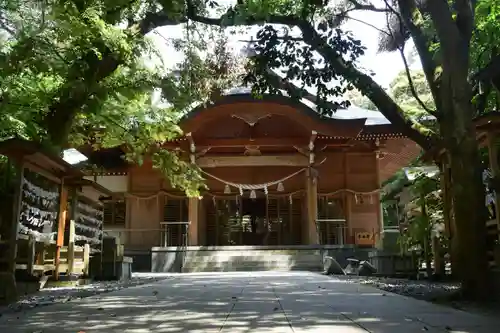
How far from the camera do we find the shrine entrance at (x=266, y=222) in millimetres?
19562

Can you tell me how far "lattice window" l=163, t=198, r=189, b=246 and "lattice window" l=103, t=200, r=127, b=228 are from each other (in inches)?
A: 73.0

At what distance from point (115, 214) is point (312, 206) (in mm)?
8388

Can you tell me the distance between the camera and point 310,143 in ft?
57.5

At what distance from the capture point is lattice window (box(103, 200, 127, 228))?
19.3 meters

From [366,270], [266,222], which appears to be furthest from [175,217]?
[366,270]

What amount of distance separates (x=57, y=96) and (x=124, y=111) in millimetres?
1641

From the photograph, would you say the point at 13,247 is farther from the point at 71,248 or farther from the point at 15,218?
the point at 71,248

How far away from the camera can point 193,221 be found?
17.2 meters

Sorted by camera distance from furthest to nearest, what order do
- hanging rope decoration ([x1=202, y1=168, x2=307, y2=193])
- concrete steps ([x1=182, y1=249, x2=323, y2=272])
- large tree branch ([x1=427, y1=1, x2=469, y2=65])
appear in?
hanging rope decoration ([x1=202, y1=168, x2=307, y2=193]) → concrete steps ([x1=182, y1=249, x2=323, y2=272]) → large tree branch ([x1=427, y1=1, x2=469, y2=65])

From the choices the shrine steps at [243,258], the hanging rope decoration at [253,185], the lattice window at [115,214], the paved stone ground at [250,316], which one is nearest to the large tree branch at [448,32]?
the paved stone ground at [250,316]

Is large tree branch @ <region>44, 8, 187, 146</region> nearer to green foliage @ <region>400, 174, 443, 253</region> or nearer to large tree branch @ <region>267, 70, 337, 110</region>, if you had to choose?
large tree branch @ <region>267, 70, 337, 110</region>

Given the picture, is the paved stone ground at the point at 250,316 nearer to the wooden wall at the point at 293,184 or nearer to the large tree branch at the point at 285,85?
the large tree branch at the point at 285,85

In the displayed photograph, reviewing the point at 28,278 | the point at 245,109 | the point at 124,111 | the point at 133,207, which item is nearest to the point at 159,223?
the point at 133,207

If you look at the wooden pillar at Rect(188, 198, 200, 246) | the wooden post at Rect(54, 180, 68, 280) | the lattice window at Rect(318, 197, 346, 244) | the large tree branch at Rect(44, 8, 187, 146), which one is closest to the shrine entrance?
the lattice window at Rect(318, 197, 346, 244)
